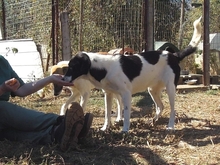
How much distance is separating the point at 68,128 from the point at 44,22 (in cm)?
648

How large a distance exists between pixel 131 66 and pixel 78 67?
65cm

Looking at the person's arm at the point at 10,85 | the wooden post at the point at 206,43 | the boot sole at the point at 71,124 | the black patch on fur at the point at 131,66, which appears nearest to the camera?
the person's arm at the point at 10,85

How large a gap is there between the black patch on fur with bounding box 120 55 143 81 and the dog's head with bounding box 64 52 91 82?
42 centimetres

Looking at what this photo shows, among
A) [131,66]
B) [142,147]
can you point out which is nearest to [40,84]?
[142,147]

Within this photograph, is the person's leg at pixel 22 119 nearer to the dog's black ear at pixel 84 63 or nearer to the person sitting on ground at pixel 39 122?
the person sitting on ground at pixel 39 122

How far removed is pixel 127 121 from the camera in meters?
4.12

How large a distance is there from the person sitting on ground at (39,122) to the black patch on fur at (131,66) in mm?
1004

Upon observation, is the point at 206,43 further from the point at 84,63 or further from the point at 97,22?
the point at 84,63

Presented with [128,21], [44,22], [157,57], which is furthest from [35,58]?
[157,57]

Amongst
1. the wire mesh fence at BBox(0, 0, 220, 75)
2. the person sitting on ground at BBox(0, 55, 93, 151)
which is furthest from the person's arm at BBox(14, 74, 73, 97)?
the wire mesh fence at BBox(0, 0, 220, 75)

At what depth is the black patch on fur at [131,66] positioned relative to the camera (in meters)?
4.21

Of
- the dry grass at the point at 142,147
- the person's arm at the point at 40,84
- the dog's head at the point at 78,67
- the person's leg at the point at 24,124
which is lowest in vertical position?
the dry grass at the point at 142,147

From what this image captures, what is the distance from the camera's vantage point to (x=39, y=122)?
3.39m

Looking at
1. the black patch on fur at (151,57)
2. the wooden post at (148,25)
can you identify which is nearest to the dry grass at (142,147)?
the black patch on fur at (151,57)
